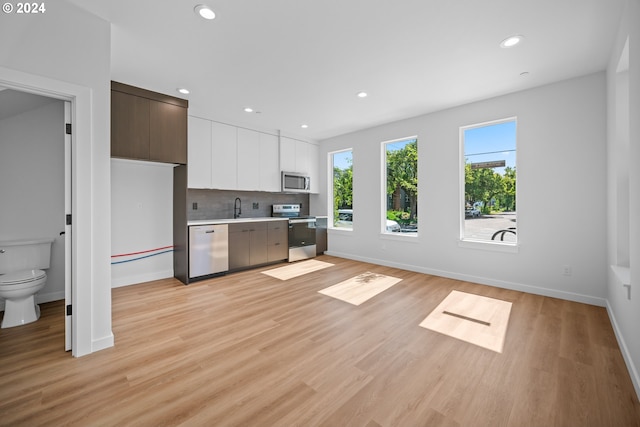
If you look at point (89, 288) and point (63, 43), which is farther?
point (89, 288)

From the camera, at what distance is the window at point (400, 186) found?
478 centimetres

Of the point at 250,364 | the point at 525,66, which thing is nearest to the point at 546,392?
the point at 250,364

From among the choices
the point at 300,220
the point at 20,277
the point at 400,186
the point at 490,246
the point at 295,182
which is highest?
the point at 295,182

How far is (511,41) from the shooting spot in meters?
2.45

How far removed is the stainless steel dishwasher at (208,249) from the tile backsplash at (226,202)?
1.86ft

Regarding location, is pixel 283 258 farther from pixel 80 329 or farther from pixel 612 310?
pixel 612 310

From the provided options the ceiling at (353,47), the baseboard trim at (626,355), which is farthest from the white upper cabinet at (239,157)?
the baseboard trim at (626,355)

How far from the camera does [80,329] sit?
6.86 ft

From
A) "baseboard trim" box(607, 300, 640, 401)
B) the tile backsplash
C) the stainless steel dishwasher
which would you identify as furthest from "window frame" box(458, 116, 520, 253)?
the stainless steel dishwasher

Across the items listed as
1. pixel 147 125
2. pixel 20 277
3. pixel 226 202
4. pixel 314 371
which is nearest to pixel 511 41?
pixel 314 371

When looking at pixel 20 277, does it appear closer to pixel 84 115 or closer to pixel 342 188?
pixel 84 115

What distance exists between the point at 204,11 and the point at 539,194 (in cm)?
419

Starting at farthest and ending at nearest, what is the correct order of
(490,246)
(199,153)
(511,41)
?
(199,153) → (490,246) → (511,41)

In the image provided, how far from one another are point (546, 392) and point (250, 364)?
2003 millimetres
